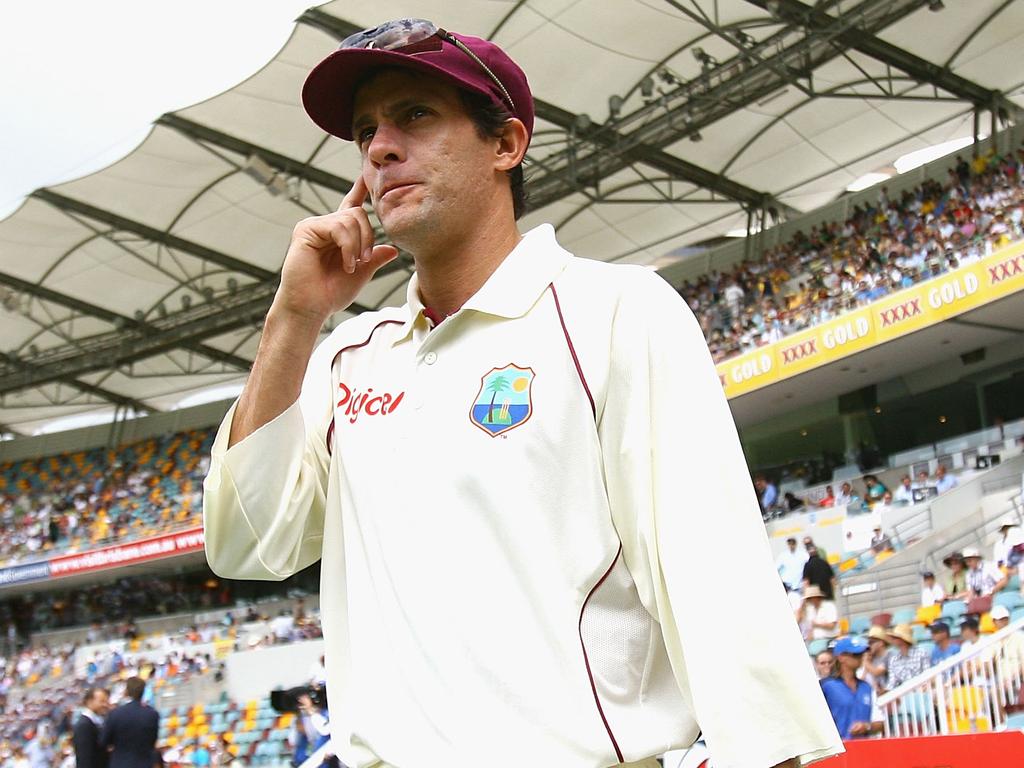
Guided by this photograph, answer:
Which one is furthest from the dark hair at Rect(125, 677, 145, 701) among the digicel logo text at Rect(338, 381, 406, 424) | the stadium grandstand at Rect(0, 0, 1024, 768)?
the digicel logo text at Rect(338, 381, 406, 424)

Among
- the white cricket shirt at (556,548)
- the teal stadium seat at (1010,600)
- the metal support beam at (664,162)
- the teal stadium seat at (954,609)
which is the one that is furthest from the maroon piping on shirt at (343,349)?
the metal support beam at (664,162)

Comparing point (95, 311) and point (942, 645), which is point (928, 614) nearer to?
point (942, 645)

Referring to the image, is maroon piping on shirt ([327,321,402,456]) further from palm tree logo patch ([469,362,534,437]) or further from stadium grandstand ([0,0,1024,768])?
stadium grandstand ([0,0,1024,768])

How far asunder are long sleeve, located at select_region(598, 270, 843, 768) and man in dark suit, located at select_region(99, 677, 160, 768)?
644 cm

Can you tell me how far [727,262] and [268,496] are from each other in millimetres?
24661

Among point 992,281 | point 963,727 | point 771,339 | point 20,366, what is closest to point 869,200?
point 771,339

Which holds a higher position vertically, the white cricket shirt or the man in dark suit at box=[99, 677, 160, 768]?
the white cricket shirt

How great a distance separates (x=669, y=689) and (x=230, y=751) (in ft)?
57.4

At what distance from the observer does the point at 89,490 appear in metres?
33.9

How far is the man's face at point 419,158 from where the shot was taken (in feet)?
5.11

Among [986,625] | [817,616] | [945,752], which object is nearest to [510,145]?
[945,752]

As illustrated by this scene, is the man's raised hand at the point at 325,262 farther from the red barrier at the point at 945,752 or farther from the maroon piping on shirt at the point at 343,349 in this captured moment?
the red barrier at the point at 945,752

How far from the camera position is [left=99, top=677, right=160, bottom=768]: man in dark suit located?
7.07 m

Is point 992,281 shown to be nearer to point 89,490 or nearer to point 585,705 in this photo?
point 585,705
